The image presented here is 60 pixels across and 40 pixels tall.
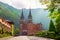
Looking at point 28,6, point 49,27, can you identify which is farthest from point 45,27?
point 28,6

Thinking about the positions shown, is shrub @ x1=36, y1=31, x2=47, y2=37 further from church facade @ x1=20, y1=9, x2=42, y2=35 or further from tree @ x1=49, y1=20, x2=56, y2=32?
tree @ x1=49, y1=20, x2=56, y2=32

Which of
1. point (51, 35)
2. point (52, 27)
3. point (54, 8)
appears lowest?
point (51, 35)

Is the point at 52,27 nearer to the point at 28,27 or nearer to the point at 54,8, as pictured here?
the point at 54,8

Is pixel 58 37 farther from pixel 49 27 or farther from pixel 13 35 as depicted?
pixel 13 35

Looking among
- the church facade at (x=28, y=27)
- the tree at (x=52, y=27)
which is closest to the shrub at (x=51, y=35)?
the tree at (x=52, y=27)

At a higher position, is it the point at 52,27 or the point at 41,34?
the point at 52,27

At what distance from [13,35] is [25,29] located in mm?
330

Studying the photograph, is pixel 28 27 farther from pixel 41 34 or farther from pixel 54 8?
pixel 54 8

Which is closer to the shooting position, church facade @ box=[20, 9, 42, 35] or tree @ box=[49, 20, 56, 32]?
church facade @ box=[20, 9, 42, 35]

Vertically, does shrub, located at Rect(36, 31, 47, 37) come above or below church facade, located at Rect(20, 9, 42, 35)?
below

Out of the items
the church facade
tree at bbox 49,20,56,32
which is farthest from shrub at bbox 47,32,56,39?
the church facade

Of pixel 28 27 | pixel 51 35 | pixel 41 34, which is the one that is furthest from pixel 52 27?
pixel 28 27

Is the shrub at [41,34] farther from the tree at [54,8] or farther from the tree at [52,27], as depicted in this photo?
the tree at [54,8]

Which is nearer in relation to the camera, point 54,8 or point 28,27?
point 28,27
